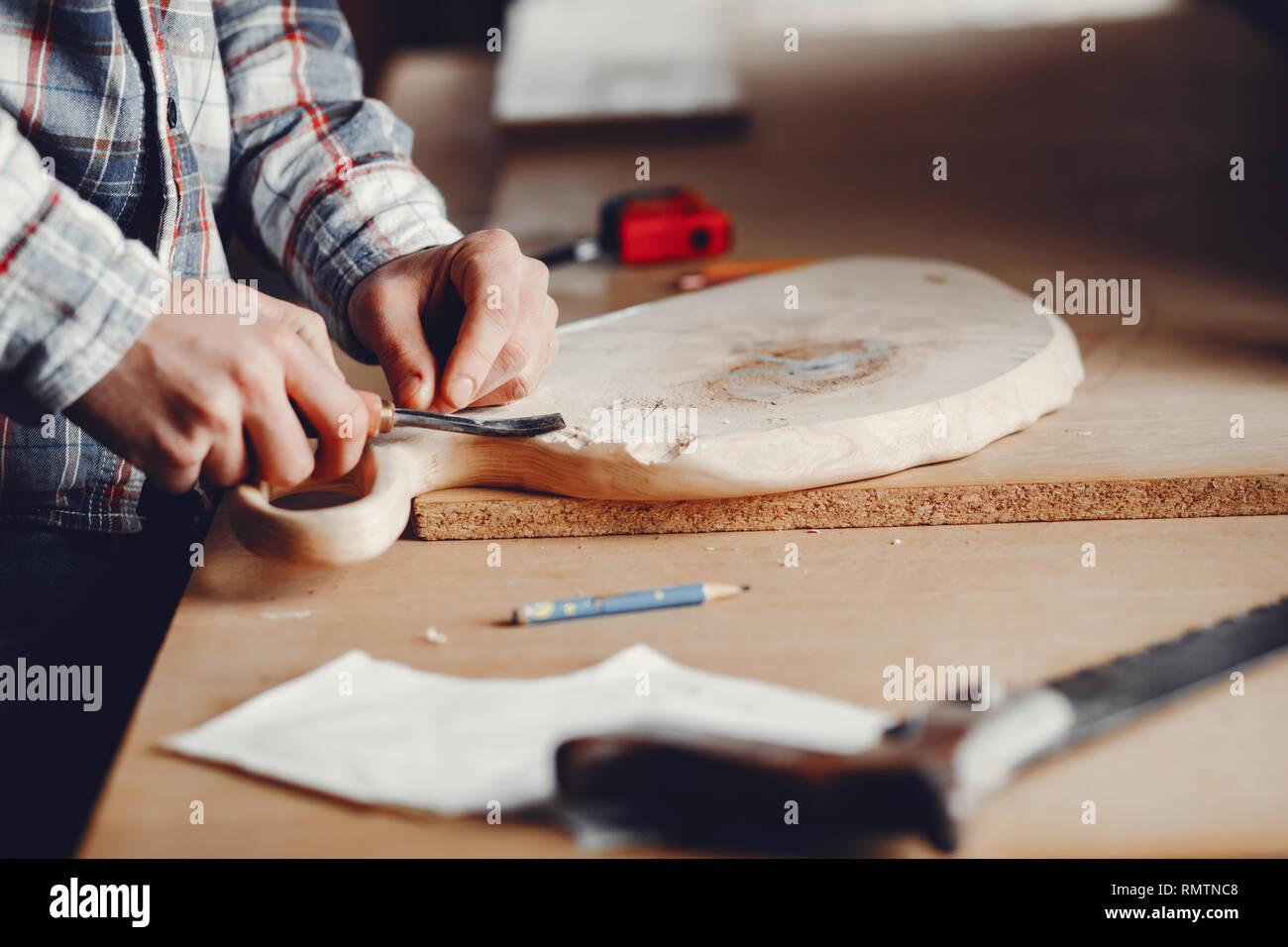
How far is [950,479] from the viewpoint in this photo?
3.15ft

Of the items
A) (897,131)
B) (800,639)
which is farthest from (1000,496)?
(897,131)

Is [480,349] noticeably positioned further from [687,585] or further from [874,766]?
[874,766]

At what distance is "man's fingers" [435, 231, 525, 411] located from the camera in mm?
975

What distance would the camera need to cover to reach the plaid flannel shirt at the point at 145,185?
781 millimetres

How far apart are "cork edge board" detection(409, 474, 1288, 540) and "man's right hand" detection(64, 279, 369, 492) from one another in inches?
6.2

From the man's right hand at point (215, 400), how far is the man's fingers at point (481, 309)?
15cm

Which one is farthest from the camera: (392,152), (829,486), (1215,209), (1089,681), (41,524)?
(1215,209)

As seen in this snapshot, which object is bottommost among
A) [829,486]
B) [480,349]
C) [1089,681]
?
[1089,681]

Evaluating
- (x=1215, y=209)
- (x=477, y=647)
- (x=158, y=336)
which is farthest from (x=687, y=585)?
(x=1215, y=209)

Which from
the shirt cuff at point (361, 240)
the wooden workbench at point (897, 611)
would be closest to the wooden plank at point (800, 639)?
the wooden workbench at point (897, 611)

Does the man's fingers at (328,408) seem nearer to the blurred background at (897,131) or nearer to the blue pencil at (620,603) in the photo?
the blue pencil at (620,603)

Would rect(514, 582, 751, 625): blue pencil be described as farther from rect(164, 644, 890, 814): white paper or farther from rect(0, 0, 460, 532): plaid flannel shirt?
rect(0, 0, 460, 532): plaid flannel shirt
